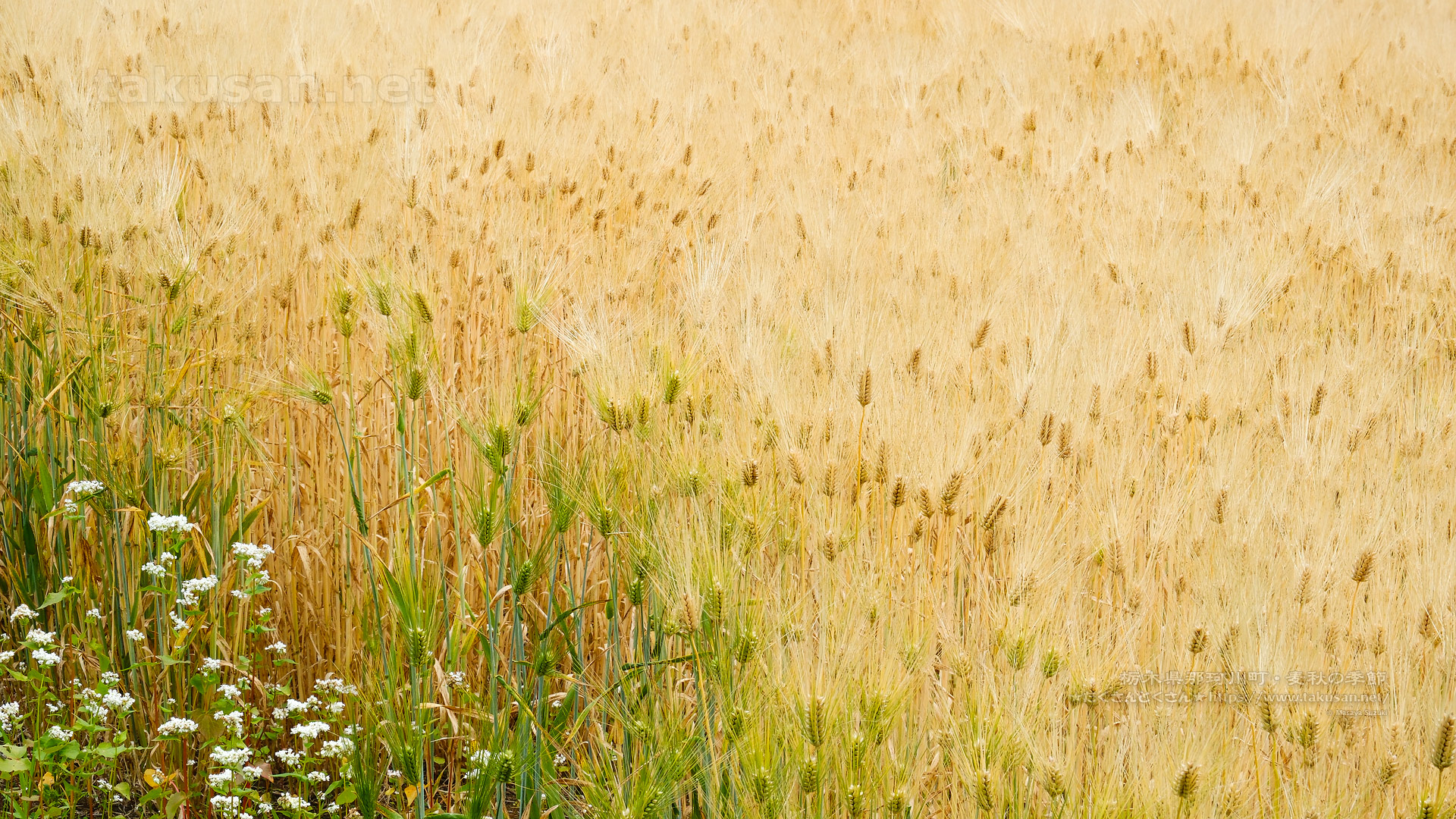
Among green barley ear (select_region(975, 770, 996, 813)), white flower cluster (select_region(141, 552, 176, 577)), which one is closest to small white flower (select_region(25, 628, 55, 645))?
white flower cluster (select_region(141, 552, 176, 577))

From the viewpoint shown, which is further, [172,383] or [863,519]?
[172,383]

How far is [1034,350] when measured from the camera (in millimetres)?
1875

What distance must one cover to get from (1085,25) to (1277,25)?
1028mm

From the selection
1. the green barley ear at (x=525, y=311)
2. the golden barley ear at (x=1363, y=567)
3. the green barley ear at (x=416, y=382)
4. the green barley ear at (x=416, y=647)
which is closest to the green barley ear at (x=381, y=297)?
the green barley ear at (x=416, y=382)

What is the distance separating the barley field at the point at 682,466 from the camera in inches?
47.3

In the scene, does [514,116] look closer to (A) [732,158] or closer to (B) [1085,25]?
(A) [732,158]

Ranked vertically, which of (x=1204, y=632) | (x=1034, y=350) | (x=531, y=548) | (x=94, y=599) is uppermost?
(x=1034, y=350)

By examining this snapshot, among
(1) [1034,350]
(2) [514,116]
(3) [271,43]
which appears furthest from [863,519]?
(3) [271,43]

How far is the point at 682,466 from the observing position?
1556 mm

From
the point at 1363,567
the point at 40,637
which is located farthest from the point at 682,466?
the point at 40,637

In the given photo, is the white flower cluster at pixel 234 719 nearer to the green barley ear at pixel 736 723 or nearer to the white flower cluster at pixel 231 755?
Answer: the white flower cluster at pixel 231 755

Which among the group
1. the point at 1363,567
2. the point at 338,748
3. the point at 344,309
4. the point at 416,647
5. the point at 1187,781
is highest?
the point at 344,309

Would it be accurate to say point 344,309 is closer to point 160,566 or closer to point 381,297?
point 381,297

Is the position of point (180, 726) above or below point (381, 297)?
below
